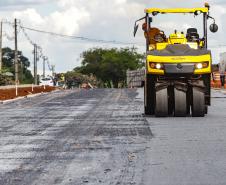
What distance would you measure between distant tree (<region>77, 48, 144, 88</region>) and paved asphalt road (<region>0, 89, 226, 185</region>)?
137479 millimetres

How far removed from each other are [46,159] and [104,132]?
4917 mm

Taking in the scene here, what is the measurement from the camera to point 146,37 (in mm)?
23094

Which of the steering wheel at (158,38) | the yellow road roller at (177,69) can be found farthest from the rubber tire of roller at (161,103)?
the steering wheel at (158,38)

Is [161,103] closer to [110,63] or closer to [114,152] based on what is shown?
[114,152]

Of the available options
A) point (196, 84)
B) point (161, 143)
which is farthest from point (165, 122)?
point (161, 143)

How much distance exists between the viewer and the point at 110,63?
541 feet

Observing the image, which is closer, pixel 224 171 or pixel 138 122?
pixel 224 171

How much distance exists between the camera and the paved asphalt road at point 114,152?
10.0 metres

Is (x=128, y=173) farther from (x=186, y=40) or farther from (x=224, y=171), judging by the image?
(x=186, y=40)

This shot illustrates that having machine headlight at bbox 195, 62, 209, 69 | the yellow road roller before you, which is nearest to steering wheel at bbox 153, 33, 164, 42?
the yellow road roller

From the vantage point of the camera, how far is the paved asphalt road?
1000 centimetres

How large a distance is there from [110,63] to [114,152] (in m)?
152

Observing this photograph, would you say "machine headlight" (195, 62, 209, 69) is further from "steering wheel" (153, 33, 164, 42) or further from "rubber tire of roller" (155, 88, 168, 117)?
"steering wheel" (153, 33, 164, 42)

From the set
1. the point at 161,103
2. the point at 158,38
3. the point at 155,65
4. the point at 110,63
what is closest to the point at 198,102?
the point at 161,103
